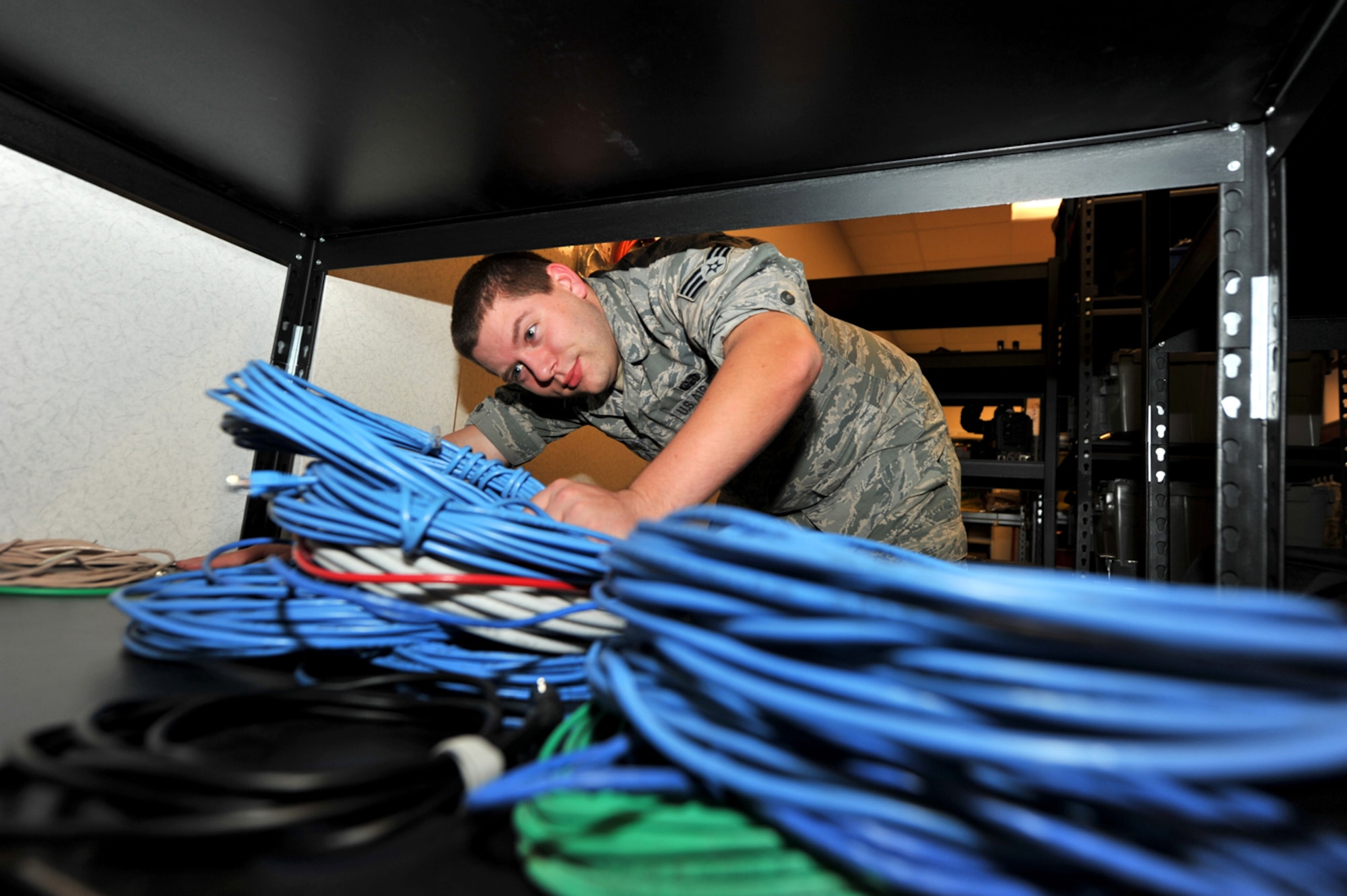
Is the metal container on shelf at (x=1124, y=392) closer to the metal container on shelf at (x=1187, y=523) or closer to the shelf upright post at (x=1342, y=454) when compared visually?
the metal container on shelf at (x=1187, y=523)

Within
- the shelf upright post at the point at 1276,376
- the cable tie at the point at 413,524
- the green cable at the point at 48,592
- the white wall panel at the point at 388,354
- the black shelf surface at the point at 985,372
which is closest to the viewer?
the cable tie at the point at 413,524

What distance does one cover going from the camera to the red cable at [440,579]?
41 cm

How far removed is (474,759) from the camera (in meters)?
0.27

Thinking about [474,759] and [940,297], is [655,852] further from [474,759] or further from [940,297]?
[940,297]

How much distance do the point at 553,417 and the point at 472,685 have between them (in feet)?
2.86

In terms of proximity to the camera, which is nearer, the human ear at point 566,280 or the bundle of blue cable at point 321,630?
the bundle of blue cable at point 321,630

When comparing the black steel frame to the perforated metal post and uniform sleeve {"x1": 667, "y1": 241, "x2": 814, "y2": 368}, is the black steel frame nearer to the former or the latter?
uniform sleeve {"x1": 667, "y1": 241, "x2": 814, "y2": 368}

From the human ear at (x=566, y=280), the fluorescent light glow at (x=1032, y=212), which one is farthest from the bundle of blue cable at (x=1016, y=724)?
the fluorescent light glow at (x=1032, y=212)

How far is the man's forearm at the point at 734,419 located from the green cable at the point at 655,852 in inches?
15.4

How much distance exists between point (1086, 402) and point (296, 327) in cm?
164

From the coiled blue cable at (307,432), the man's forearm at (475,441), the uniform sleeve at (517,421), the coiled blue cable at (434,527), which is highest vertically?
the uniform sleeve at (517,421)

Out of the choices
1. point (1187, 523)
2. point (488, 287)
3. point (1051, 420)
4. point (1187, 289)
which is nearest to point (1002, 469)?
point (1051, 420)

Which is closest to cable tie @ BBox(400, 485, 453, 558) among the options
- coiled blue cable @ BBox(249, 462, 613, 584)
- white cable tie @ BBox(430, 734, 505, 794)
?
coiled blue cable @ BBox(249, 462, 613, 584)

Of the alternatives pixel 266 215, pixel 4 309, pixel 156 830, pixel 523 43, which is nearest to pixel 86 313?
pixel 4 309
